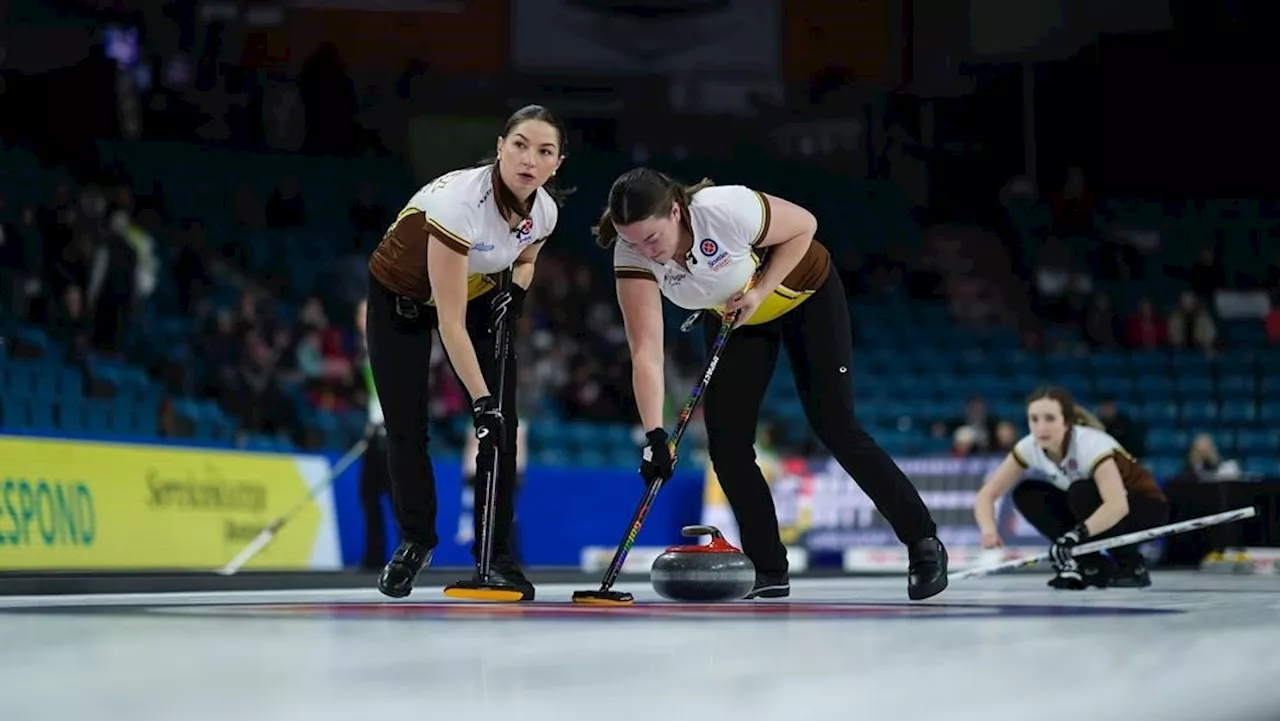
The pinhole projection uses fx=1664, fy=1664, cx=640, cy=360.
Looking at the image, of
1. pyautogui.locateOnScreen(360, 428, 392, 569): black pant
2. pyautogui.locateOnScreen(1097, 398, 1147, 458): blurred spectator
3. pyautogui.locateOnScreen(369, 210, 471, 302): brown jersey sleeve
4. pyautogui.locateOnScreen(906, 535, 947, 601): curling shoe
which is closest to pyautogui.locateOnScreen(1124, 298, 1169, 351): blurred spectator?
pyautogui.locateOnScreen(1097, 398, 1147, 458): blurred spectator

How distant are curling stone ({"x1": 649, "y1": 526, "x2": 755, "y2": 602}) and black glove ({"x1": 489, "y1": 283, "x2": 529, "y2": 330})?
2.85 feet

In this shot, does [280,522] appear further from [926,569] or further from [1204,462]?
[1204,462]

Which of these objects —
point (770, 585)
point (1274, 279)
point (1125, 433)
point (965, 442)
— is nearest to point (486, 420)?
point (770, 585)

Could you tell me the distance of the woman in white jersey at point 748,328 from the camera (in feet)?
14.8

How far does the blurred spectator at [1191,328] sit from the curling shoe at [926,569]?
40.3 feet

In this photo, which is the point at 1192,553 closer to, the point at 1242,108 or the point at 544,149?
the point at 544,149

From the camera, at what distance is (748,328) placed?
17.0 feet

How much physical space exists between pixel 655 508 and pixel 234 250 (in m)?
4.81

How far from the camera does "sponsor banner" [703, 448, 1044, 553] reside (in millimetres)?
12555

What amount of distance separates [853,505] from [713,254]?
864cm

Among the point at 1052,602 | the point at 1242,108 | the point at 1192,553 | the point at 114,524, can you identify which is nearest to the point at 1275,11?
the point at 1242,108

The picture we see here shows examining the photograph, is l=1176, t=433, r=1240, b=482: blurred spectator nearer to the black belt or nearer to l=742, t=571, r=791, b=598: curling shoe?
l=742, t=571, r=791, b=598: curling shoe

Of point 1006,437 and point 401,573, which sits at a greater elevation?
point 401,573

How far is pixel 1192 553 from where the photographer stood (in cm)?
1139
